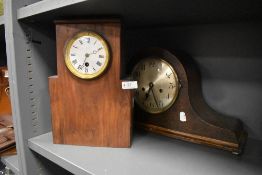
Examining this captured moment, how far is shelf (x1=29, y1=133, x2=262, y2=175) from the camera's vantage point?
54 cm

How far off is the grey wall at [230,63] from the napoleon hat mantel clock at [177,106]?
6cm

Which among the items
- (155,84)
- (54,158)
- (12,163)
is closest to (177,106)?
(155,84)

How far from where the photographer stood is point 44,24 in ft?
2.44

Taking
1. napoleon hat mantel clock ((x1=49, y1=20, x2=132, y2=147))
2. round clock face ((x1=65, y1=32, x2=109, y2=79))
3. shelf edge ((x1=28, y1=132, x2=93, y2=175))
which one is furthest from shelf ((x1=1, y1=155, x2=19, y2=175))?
round clock face ((x1=65, y1=32, x2=109, y2=79))

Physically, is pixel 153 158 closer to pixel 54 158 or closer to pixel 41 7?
pixel 54 158

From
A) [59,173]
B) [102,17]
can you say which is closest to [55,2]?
[102,17]

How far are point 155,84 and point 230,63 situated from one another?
29cm

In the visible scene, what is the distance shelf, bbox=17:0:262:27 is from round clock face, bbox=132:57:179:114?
165mm

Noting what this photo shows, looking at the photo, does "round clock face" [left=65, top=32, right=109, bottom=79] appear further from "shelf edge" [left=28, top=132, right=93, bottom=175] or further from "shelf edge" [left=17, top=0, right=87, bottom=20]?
"shelf edge" [left=28, top=132, right=93, bottom=175]

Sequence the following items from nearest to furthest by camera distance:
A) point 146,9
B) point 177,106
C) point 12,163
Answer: point 146,9 < point 177,106 < point 12,163

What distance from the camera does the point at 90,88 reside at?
64cm

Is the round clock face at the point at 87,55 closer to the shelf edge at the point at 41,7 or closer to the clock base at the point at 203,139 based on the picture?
the shelf edge at the point at 41,7

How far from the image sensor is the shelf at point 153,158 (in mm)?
541

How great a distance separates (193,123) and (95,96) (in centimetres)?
32
